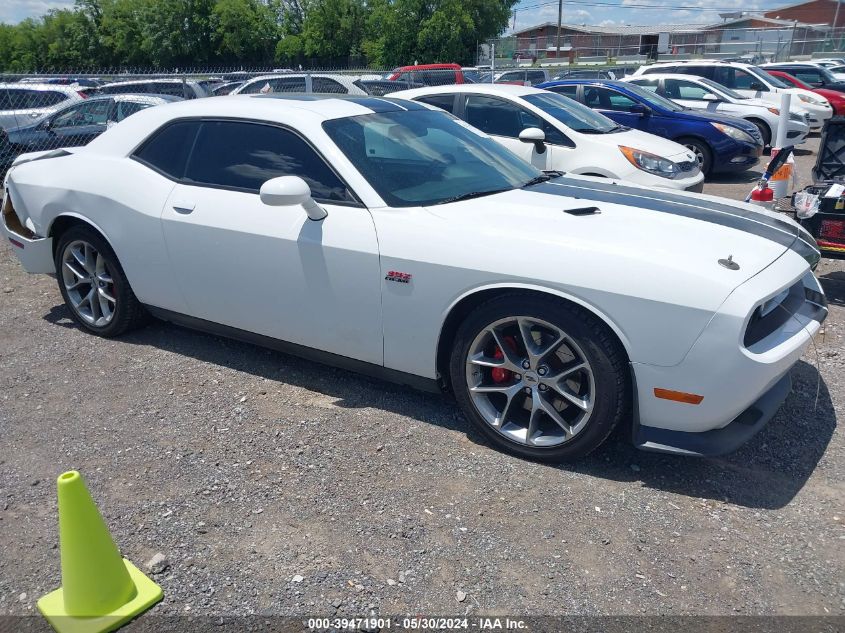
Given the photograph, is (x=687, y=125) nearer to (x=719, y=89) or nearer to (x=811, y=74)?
(x=719, y=89)

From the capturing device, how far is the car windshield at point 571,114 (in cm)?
836

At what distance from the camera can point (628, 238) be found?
3.29 meters

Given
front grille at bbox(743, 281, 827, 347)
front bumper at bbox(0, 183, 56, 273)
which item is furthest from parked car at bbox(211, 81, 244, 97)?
front grille at bbox(743, 281, 827, 347)

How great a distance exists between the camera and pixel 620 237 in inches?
130

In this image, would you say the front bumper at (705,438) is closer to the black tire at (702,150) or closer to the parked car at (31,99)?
the black tire at (702,150)

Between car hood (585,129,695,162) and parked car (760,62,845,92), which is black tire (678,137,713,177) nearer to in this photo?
car hood (585,129,695,162)

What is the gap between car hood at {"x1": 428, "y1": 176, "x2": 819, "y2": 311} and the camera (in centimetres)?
304

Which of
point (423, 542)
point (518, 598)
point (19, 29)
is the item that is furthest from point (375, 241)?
→ point (19, 29)

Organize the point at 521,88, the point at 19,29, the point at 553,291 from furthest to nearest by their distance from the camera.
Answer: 1. the point at 19,29
2. the point at 521,88
3. the point at 553,291

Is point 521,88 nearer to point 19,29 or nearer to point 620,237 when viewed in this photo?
point 620,237

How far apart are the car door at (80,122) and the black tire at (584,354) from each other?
989cm

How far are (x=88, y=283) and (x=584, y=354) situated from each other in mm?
3620

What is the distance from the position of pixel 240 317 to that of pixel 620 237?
222 centimetres

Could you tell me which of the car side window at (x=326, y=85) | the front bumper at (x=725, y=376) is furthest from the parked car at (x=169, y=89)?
the front bumper at (x=725, y=376)
